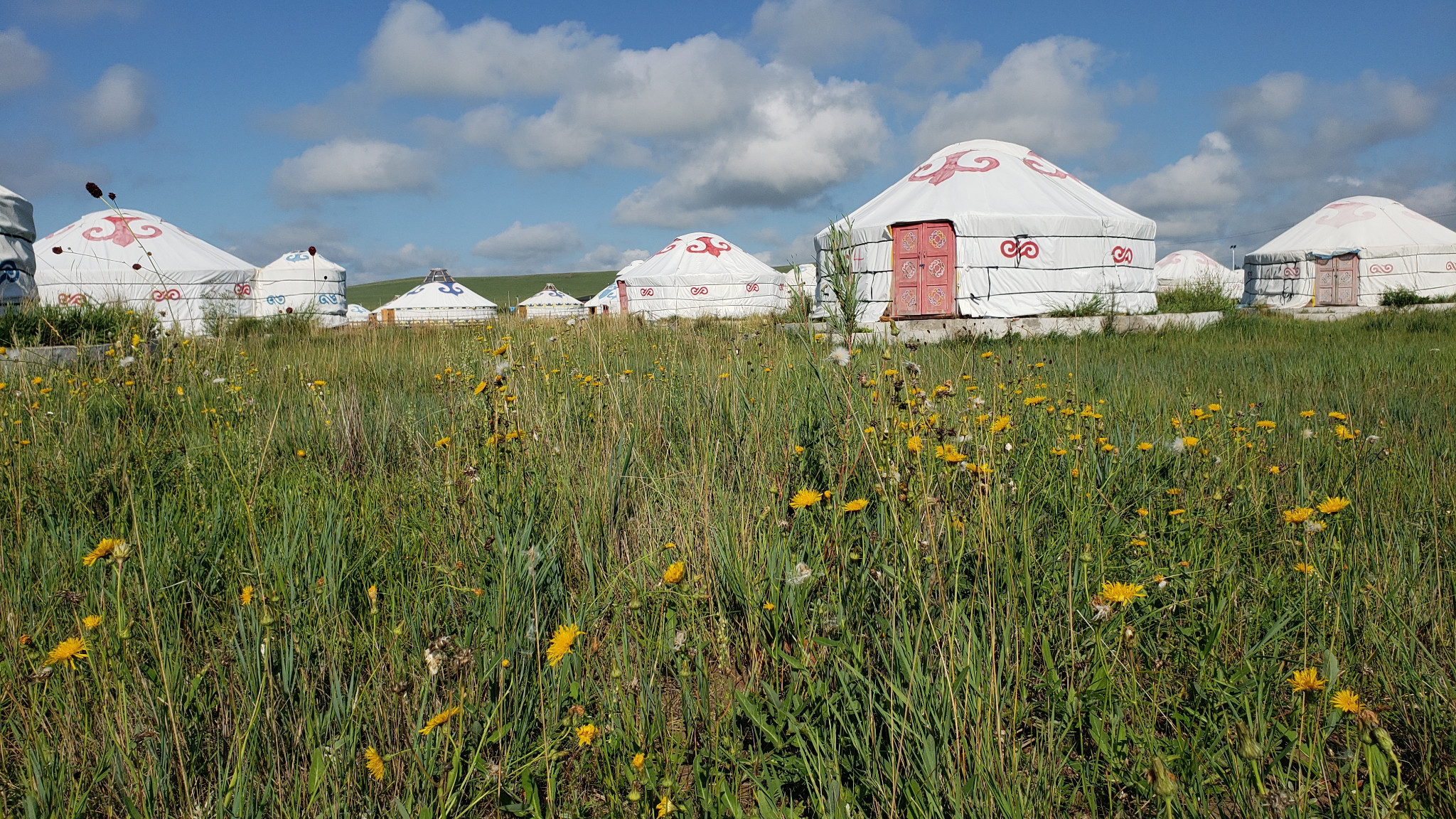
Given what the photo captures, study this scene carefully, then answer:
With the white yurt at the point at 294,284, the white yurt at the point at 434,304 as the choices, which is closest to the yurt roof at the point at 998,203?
the white yurt at the point at 294,284

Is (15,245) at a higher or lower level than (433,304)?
lower

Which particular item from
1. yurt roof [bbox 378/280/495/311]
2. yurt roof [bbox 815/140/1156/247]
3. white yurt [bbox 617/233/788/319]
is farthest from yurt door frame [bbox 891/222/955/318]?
yurt roof [bbox 378/280/495/311]

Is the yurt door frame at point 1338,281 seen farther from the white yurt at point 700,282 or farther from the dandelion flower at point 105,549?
the dandelion flower at point 105,549

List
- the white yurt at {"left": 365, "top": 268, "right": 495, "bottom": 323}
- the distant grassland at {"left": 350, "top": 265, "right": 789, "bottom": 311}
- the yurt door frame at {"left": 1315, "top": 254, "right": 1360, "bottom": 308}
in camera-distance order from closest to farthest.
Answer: the yurt door frame at {"left": 1315, "top": 254, "right": 1360, "bottom": 308}
the white yurt at {"left": 365, "top": 268, "right": 495, "bottom": 323}
the distant grassland at {"left": 350, "top": 265, "right": 789, "bottom": 311}

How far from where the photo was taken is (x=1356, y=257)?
56.4 ft

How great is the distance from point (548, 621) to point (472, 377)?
5.52 ft

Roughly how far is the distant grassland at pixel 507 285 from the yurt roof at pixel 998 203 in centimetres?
5628

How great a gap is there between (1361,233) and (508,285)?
7538 centimetres

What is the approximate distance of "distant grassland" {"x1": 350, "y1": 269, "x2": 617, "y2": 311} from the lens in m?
72.1

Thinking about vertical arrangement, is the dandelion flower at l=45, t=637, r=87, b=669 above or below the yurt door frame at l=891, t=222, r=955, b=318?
below

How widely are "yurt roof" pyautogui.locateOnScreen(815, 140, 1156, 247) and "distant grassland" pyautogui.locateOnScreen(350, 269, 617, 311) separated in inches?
2216

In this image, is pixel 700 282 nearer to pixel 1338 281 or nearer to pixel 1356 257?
pixel 1338 281

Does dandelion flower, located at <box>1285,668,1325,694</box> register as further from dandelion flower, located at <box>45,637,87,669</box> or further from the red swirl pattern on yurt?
the red swirl pattern on yurt

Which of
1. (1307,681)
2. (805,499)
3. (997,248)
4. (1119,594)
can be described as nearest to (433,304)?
(997,248)
